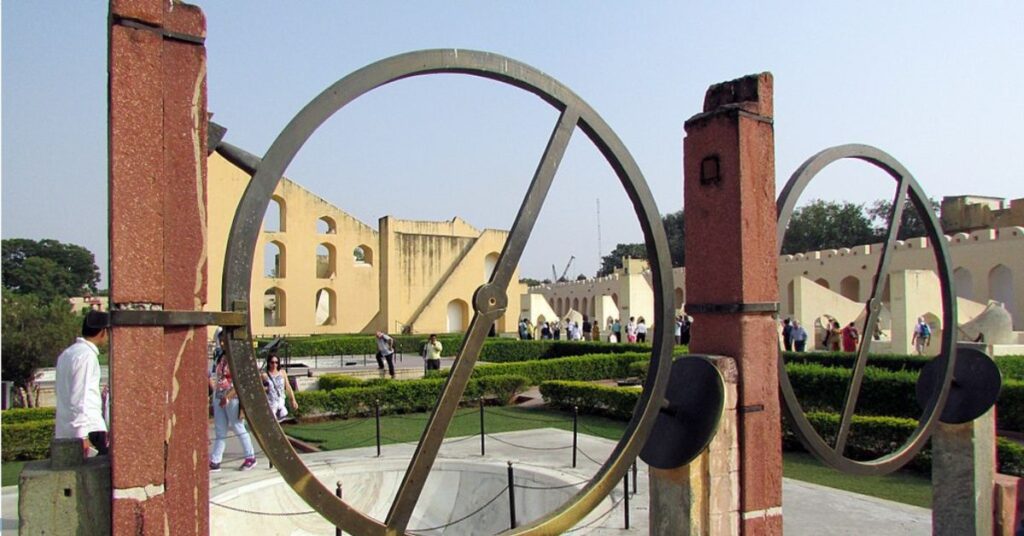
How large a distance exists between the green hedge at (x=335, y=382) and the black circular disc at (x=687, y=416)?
366 inches

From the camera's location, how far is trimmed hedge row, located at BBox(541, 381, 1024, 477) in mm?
6277

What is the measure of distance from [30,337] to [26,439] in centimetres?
525

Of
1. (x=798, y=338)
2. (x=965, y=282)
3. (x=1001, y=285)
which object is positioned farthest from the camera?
(x=965, y=282)

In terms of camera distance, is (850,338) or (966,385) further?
(850,338)

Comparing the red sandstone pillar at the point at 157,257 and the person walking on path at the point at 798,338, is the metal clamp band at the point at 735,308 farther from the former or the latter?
the person walking on path at the point at 798,338

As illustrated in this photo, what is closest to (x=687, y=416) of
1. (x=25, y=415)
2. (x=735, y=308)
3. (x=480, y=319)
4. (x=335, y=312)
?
(x=735, y=308)

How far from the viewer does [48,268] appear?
56.2 meters

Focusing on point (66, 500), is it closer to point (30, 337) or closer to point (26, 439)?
point (26, 439)

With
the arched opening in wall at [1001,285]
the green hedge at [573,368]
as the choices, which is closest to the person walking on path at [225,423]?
the green hedge at [573,368]

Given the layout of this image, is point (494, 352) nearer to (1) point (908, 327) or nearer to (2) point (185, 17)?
(1) point (908, 327)

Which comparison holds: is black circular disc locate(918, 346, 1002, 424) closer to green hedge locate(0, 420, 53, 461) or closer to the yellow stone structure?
green hedge locate(0, 420, 53, 461)

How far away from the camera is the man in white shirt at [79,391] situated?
2311 millimetres

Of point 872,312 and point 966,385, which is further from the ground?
point 872,312

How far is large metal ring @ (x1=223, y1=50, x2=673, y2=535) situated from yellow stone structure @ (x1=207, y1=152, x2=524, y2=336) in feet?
75.7
